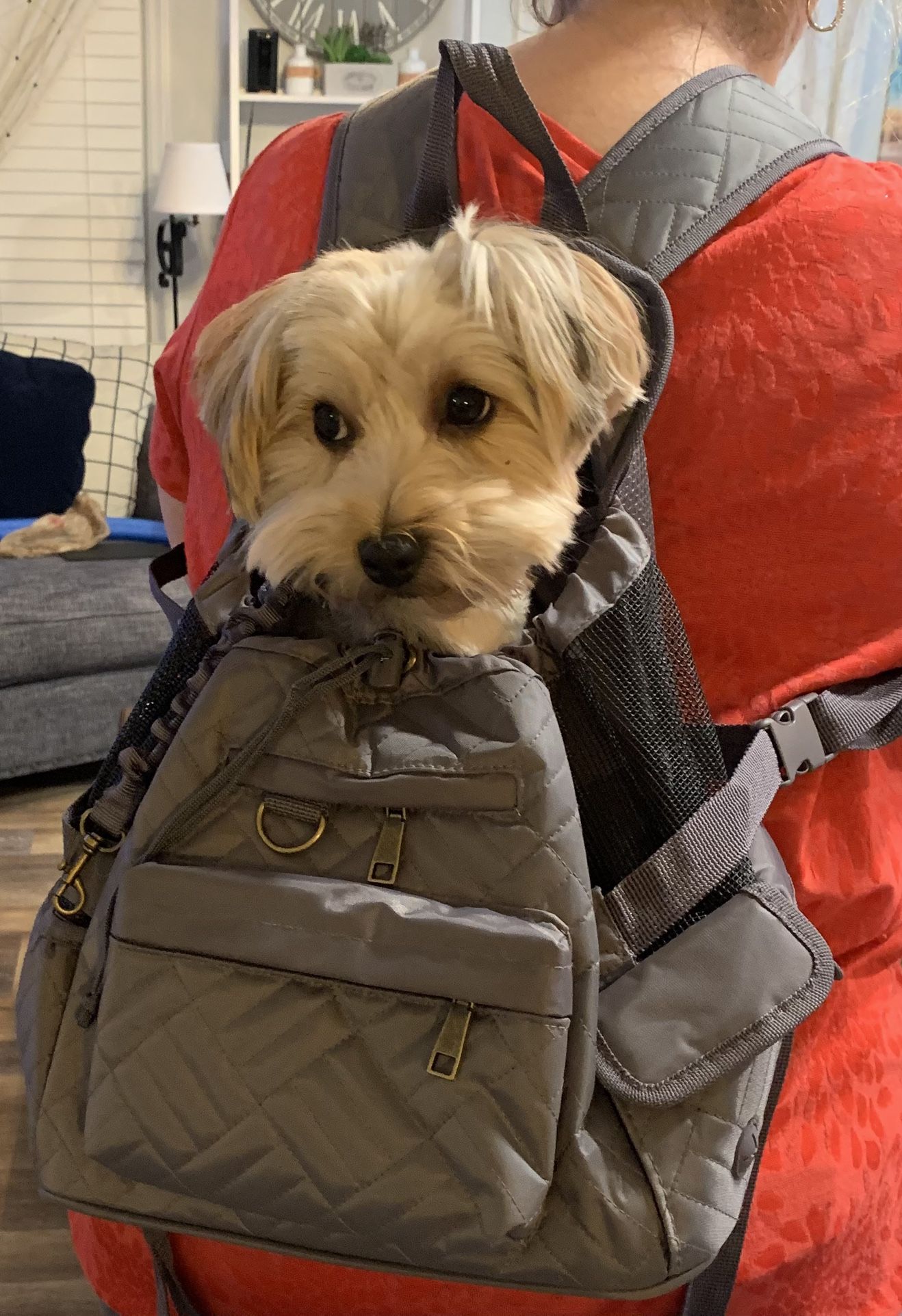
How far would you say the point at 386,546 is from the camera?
2.56 ft

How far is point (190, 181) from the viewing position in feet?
12.3

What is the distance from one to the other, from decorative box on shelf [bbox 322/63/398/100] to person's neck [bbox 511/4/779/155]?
11.0 ft

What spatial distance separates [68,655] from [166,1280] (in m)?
2.08

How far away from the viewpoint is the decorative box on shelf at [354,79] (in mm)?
3885

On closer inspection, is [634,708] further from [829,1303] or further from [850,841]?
[829,1303]

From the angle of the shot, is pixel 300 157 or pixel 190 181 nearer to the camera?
pixel 300 157

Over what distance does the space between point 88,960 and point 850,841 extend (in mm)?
564

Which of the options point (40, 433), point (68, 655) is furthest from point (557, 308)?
point (40, 433)

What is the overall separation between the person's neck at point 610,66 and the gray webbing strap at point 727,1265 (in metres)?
0.67

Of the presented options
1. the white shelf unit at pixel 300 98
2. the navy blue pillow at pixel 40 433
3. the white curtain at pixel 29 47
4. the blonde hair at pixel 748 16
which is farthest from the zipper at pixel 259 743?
the white curtain at pixel 29 47

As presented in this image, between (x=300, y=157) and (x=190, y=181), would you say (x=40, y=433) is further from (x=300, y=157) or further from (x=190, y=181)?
(x=300, y=157)

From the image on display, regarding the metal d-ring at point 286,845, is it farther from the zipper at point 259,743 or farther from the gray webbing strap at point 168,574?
the gray webbing strap at point 168,574

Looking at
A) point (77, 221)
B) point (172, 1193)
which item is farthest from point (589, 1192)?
point (77, 221)

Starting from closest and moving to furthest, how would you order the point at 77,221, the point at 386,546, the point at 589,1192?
the point at 589,1192 → the point at 386,546 → the point at 77,221
